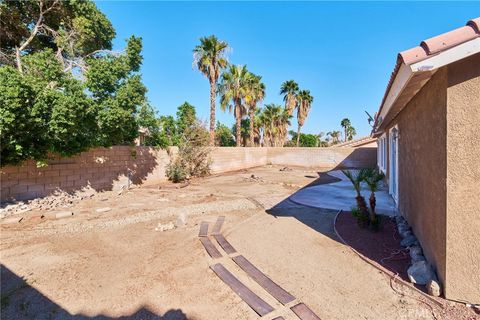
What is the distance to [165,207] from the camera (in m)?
9.24

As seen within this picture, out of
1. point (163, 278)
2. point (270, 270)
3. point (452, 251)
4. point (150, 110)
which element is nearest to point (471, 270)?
point (452, 251)

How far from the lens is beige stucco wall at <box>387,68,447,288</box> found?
337 centimetres

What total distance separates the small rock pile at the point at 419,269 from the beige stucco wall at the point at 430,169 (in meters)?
0.11

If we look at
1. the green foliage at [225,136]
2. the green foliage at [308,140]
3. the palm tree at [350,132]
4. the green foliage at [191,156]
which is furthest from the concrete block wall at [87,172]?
the palm tree at [350,132]

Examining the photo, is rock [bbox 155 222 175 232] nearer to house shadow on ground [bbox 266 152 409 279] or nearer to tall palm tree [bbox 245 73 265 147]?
house shadow on ground [bbox 266 152 409 279]

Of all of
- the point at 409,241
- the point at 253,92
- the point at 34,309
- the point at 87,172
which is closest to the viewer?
the point at 34,309

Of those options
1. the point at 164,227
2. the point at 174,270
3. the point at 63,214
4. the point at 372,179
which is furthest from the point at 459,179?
the point at 63,214

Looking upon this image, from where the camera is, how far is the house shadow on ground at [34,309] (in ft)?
10.9

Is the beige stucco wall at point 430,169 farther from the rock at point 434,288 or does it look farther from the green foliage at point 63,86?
the green foliage at point 63,86

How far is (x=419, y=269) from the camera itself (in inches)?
150

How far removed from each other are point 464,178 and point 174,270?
175 inches

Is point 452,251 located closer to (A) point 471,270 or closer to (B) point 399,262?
(A) point 471,270

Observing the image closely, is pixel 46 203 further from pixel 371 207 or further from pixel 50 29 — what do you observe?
pixel 371 207

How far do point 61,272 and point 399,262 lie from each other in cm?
585
